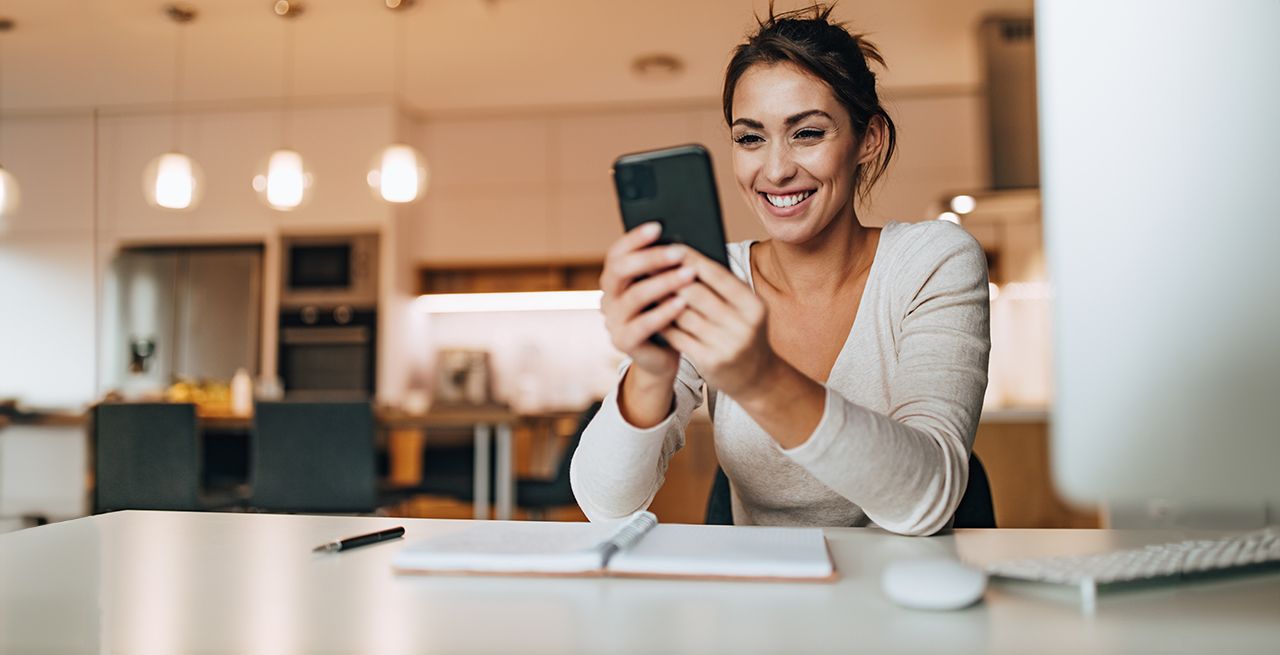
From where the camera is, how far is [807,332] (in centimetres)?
127

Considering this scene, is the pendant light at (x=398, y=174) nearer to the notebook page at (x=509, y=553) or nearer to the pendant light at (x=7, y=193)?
the pendant light at (x=7, y=193)

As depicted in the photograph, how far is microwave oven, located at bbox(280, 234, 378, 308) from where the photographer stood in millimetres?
5148

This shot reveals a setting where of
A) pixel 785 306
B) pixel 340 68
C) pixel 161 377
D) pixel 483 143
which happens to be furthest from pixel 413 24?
pixel 785 306

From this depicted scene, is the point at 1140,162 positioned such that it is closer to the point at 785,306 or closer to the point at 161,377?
the point at 785,306

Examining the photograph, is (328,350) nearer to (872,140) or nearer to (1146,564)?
(872,140)

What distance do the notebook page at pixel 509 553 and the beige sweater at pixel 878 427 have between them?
0.56 ft

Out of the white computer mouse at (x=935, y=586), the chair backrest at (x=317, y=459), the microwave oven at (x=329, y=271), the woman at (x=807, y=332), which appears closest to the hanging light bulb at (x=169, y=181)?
the chair backrest at (x=317, y=459)

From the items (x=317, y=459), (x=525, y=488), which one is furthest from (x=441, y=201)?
(x=317, y=459)

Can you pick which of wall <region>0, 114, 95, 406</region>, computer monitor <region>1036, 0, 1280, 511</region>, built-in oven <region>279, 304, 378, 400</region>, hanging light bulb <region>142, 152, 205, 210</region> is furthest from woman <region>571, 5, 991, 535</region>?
built-in oven <region>279, 304, 378, 400</region>

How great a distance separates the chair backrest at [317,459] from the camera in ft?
9.30

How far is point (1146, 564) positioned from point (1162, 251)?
248 mm

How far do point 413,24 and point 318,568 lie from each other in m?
3.73

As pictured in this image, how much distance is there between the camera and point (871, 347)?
3.82 ft

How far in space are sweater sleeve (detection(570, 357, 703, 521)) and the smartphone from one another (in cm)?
22
